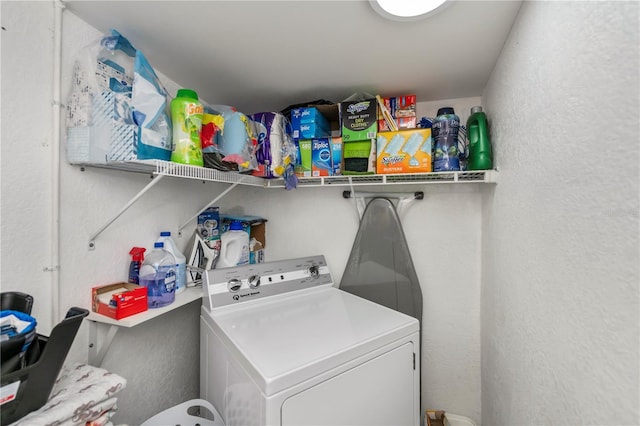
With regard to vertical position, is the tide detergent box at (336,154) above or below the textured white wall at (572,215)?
above

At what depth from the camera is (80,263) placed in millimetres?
1227

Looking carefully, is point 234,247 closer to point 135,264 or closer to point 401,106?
point 135,264

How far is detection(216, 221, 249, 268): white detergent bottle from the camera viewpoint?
192cm

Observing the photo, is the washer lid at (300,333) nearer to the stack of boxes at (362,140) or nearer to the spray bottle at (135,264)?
the spray bottle at (135,264)

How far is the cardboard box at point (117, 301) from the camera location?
1190 mm

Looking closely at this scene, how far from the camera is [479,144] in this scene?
154 centimetres

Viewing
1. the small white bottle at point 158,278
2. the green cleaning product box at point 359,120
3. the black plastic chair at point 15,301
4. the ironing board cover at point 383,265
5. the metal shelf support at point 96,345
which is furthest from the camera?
the ironing board cover at point 383,265

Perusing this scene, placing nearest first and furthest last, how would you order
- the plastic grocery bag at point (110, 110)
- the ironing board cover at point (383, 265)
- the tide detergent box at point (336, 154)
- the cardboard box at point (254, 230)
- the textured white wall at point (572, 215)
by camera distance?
1. the textured white wall at point (572, 215)
2. the plastic grocery bag at point (110, 110)
3. the tide detergent box at point (336, 154)
4. the ironing board cover at point (383, 265)
5. the cardboard box at point (254, 230)

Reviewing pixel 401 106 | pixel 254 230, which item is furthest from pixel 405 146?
pixel 254 230

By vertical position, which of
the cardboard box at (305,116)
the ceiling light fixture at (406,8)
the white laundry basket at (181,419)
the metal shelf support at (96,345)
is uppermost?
the ceiling light fixture at (406,8)

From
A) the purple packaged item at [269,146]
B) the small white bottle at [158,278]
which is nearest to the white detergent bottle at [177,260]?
the small white bottle at [158,278]

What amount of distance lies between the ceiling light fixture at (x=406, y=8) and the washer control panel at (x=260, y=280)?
1489 mm

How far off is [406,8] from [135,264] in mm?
1837

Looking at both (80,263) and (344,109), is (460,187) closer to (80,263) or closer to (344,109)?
(344,109)
